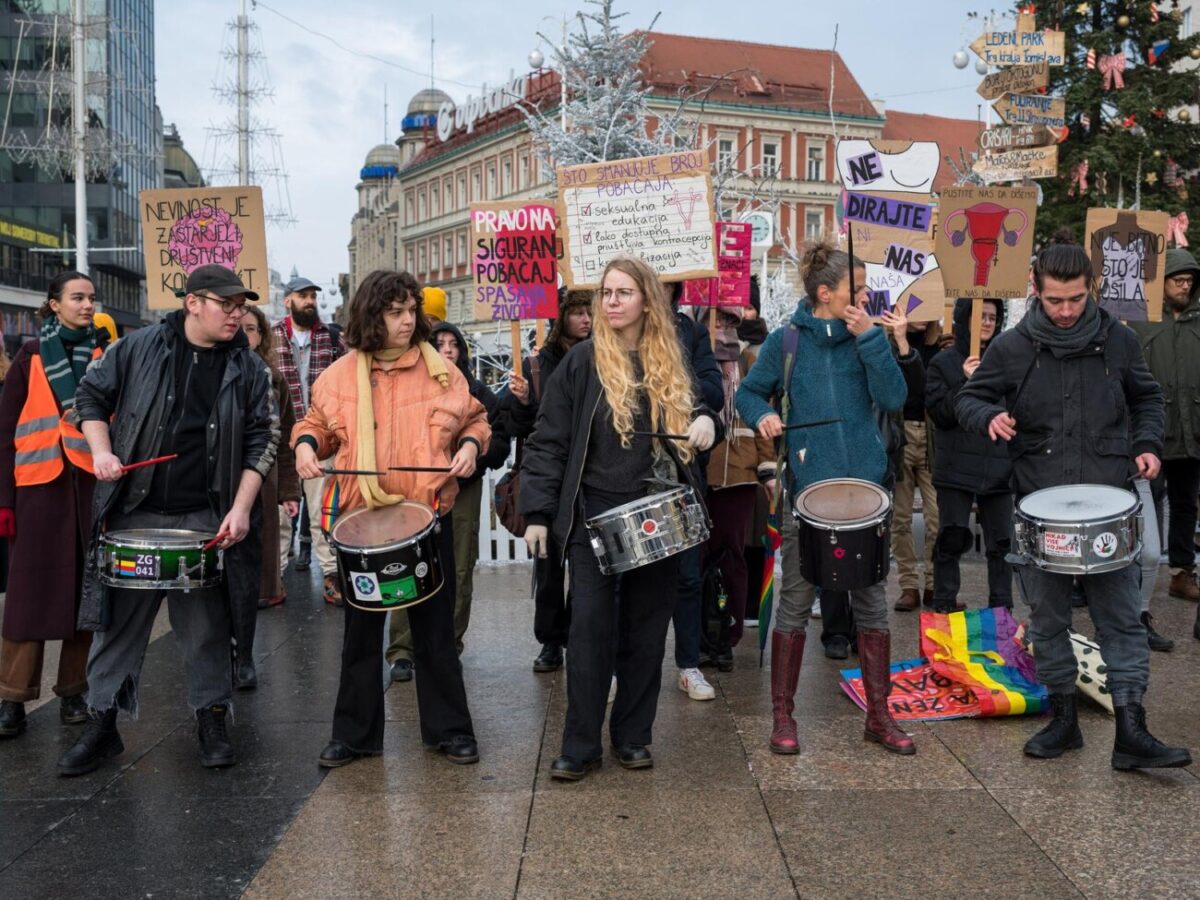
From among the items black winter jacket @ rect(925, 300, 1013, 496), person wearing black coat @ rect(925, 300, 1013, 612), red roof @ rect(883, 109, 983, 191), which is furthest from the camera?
red roof @ rect(883, 109, 983, 191)

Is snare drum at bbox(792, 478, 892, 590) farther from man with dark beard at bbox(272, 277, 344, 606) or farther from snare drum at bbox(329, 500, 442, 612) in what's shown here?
man with dark beard at bbox(272, 277, 344, 606)

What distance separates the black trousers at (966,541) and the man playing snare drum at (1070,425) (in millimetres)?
2068

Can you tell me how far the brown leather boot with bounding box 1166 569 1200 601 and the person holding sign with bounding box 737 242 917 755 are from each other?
14.1 ft

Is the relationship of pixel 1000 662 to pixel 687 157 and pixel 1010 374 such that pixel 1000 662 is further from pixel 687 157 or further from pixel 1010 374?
pixel 687 157

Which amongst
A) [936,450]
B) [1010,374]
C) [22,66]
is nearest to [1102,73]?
[936,450]

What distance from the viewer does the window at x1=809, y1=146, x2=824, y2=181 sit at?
76250 millimetres

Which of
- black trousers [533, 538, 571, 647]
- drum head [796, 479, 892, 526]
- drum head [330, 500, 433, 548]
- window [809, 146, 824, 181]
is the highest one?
window [809, 146, 824, 181]

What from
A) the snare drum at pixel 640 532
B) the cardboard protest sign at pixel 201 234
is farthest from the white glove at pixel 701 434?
the cardboard protest sign at pixel 201 234

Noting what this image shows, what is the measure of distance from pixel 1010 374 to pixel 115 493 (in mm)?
3704

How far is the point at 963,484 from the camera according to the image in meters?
7.93

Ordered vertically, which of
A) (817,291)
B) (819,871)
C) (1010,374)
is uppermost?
(817,291)

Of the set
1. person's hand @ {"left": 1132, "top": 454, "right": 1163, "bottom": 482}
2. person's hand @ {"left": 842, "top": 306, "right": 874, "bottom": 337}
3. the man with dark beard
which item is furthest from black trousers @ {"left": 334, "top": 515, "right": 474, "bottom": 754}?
the man with dark beard

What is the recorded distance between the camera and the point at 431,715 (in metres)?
5.73

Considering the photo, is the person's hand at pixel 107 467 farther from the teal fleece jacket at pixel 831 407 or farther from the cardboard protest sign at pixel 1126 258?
the cardboard protest sign at pixel 1126 258
